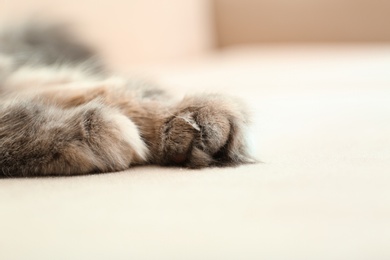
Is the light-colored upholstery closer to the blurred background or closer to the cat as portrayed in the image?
the cat

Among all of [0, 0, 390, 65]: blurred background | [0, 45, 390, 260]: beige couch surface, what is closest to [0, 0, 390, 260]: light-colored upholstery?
[0, 45, 390, 260]: beige couch surface

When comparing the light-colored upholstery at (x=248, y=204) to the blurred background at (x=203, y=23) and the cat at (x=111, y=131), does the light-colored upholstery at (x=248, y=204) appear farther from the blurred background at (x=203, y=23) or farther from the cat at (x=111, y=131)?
the blurred background at (x=203, y=23)

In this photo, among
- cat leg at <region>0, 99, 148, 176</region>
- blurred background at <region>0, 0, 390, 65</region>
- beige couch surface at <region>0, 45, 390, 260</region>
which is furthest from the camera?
blurred background at <region>0, 0, 390, 65</region>

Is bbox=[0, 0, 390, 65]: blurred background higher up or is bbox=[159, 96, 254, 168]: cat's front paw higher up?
bbox=[0, 0, 390, 65]: blurred background

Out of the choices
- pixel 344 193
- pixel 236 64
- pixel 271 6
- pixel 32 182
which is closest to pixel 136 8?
pixel 236 64

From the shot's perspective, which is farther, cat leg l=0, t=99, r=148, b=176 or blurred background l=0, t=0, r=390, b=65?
blurred background l=0, t=0, r=390, b=65

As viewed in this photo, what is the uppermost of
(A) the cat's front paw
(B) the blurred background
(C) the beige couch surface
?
(B) the blurred background
